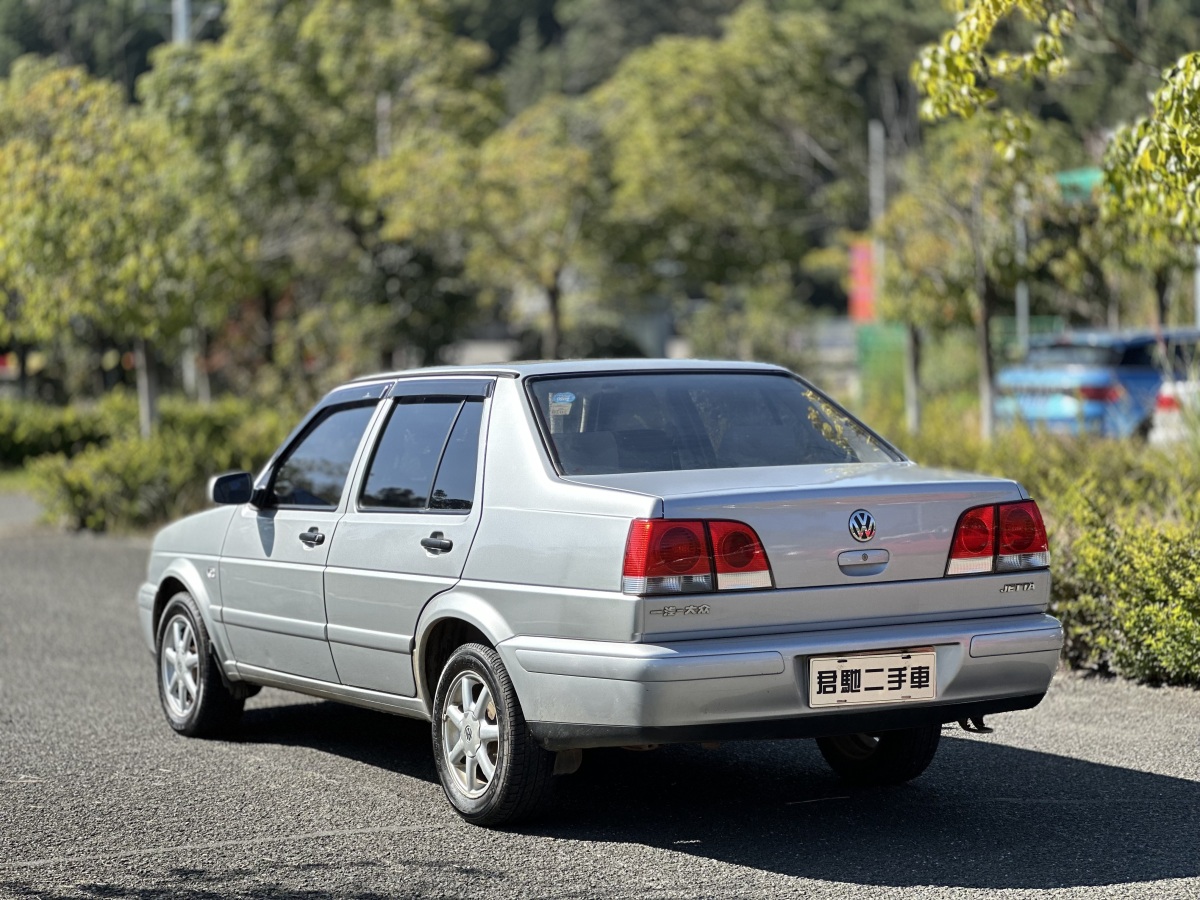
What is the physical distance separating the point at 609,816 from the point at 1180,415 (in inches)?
287

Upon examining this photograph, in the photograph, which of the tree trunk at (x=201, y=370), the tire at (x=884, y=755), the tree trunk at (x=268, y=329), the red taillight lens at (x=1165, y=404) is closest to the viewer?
the tire at (x=884, y=755)

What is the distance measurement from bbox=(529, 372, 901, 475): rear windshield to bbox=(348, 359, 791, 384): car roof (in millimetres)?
43

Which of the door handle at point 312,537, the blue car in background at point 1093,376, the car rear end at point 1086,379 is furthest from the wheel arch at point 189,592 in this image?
the car rear end at point 1086,379

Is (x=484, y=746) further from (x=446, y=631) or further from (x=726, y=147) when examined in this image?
(x=726, y=147)

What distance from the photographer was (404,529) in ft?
20.8

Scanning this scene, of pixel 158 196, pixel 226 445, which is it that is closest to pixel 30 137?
pixel 158 196

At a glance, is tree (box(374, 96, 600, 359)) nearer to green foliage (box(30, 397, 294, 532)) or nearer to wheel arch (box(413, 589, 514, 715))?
green foliage (box(30, 397, 294, 532))

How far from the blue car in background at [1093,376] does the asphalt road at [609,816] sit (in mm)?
11651

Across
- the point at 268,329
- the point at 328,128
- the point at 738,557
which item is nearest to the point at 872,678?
the point at 738,557

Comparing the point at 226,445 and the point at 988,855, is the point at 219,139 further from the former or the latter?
the point at 988,855

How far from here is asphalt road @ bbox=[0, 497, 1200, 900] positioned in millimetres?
5293

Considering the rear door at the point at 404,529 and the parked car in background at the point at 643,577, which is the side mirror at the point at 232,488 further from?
the rear door at the point at 404,529

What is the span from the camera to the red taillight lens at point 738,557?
17.6ft

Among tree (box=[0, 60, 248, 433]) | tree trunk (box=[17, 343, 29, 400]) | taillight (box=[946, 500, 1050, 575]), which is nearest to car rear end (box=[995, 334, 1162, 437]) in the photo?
tree (box=[0, 60, 248, 433])
